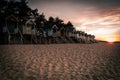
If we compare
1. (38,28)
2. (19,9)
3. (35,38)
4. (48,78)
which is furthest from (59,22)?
(48,78)

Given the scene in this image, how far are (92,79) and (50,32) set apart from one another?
66351 mm

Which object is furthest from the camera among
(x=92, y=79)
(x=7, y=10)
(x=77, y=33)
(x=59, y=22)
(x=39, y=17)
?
(x=77, y=33)

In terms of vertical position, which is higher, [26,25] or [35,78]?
[26,25]

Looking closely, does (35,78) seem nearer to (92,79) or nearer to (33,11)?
(92,79)

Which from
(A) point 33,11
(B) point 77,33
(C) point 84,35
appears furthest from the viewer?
(C) point 84,35

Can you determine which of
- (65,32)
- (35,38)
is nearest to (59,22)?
(65,32)

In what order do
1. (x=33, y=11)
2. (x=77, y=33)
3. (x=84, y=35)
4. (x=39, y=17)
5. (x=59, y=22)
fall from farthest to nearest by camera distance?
(x=84, y=35) → (x=77, y=33) → (x=59, y=22) → (x=39, y=17) → (x=33, y=11)

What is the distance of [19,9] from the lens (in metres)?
53.3

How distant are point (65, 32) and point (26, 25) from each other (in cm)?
3517

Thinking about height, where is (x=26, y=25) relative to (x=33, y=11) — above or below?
below

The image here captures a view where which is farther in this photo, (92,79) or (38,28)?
(38,28)

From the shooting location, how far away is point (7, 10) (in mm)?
50406

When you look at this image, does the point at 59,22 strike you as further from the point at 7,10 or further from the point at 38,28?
the point at 7,10

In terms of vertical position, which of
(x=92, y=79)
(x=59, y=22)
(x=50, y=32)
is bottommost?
(x=92, y=79)
